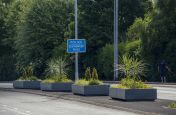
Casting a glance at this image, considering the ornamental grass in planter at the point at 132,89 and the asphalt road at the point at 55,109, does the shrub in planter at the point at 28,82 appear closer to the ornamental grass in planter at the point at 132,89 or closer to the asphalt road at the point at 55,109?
the asphalt road at the point at 55,109

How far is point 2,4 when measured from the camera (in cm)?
7481

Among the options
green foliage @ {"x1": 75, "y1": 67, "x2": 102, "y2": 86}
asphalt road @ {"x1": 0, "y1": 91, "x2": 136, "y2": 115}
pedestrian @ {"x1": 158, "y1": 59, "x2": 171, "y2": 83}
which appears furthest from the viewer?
pedestrian @ {"x1": 158, "y1": 59, "x2": 171, "y2": 83}

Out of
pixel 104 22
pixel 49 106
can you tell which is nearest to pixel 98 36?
pixel 104 22

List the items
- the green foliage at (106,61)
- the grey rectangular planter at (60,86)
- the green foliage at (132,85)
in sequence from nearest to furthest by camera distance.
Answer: the green foliage at (132,85)
the grey rectangular planter at (60,86)
the green foliage at (106,61)

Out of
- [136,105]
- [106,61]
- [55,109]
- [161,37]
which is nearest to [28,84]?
[161,37]

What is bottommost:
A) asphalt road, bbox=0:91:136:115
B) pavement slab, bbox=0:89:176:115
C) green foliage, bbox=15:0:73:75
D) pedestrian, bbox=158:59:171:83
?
asphalt road, bbox=0:91:136:115

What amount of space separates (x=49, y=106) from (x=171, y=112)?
249 inches

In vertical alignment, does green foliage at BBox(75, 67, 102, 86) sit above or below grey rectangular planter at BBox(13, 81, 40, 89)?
above

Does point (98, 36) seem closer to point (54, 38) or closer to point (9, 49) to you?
point (54, 38)

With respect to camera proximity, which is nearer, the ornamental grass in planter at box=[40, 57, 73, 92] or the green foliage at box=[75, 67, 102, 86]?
the green foliage at box=[75, 67, 102, 86]

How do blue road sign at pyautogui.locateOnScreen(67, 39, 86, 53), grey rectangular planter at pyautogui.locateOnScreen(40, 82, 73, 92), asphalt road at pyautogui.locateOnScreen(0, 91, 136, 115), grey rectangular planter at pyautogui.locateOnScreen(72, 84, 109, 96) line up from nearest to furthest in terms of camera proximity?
asphalt road at pyautogui.locateOnScreen(0, 91, 136, 115), grey rectangular planter at pyautogui.locateOnScreen(72, 84, 109, 96), grey rectangular planter at pyautogui.locateOnScreen(40, 82, 73, 92), blue road sign at pyautogui.locateOnScreen(67, 39, 86, 53)

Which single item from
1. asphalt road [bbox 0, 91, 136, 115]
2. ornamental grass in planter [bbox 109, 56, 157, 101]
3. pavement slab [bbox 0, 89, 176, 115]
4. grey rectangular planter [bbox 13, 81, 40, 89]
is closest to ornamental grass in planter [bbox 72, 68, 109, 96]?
pavement slab [bbox 0, 89, 176, 115]

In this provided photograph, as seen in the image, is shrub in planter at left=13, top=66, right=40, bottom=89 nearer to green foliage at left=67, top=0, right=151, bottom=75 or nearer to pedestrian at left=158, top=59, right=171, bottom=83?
pedestrian at left=158, top=59, right=171, bottom=83

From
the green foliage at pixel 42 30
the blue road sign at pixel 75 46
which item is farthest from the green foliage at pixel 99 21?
the blue road sign at pixel 75 46
